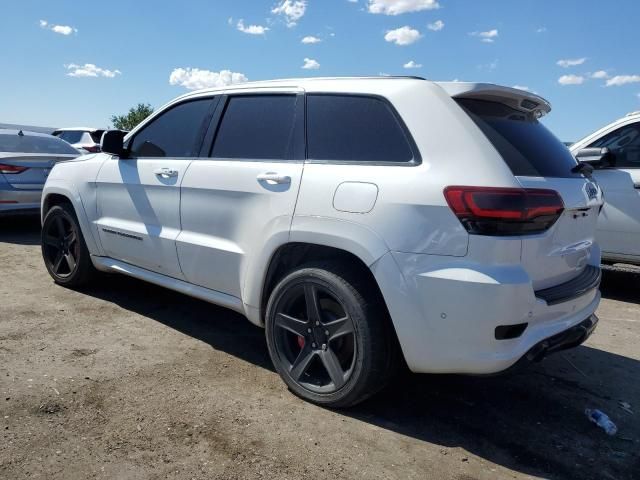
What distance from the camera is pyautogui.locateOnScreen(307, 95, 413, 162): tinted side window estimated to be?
281 centimetres

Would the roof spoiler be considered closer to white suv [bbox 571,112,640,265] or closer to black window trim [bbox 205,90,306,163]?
black window trim [bbox 205,90,306,163]

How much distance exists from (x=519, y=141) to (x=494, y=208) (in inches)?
25.1

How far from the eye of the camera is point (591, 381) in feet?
11.8

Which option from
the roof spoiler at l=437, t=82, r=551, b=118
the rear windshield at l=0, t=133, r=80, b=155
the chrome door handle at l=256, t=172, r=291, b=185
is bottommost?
the rear windshield at l=0, t=133, r=80, b=155

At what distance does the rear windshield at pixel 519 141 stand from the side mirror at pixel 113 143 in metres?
2.72

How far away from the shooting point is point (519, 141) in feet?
9.42

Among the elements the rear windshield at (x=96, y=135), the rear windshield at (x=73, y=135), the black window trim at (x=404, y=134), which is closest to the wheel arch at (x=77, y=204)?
the black window trim at (x=404, y=134)

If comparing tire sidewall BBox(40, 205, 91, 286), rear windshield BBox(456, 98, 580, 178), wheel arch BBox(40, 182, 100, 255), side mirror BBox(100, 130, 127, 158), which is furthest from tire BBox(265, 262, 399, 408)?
tire sidewall BBox(40, 205, 91, 286)

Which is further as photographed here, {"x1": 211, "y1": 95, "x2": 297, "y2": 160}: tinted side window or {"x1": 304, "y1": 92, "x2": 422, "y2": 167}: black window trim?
{"x1": 211, "y1": 95, "x2": 297, "y2": 160}: tinted side window

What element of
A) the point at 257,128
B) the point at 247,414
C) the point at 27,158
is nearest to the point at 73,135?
the point at 27,158

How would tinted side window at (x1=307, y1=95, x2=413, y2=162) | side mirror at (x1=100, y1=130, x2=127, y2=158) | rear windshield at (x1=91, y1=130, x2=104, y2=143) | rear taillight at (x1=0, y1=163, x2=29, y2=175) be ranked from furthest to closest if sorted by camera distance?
rear windshield at (x1=91, y1=130, x2=104, y2=143) < rear taillight at (x1=0, y1=163, x2=29, y2=175) < side mirror at (x1=100, y1=130, x2=127, y2=158) < tinted side window at (x1=307, y1=95, x2=413, y2=162)

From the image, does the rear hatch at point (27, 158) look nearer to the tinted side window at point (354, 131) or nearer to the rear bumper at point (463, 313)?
the tinted side window at point (354, 131)

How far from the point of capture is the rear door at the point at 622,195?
208 inches

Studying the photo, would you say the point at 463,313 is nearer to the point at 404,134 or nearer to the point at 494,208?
the point at 494,208
